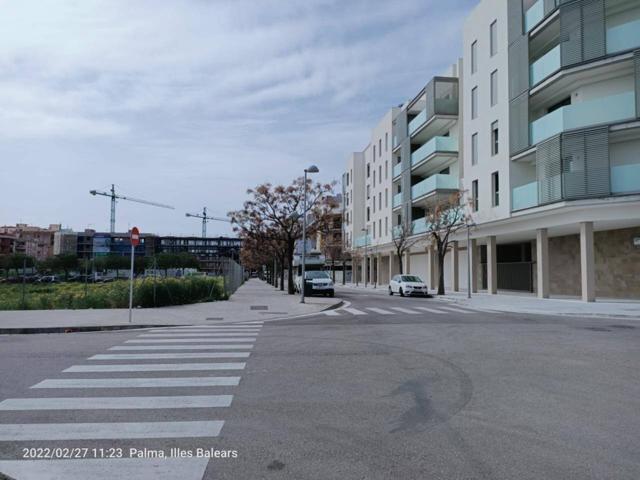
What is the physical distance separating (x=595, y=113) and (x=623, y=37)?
11.5 ft

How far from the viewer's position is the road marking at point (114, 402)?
19.8ft

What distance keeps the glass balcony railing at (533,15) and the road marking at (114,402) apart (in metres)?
27.9

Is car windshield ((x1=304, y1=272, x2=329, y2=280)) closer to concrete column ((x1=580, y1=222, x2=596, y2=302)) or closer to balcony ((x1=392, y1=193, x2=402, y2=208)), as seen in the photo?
concrete column ((x1=580, y1=222, x2=596, y2=302))

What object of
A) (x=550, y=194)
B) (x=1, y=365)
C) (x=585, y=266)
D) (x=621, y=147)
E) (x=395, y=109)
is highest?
(x=395, y=109)

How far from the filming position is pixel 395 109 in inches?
2131

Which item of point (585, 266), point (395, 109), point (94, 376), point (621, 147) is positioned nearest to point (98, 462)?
point (94, 376)

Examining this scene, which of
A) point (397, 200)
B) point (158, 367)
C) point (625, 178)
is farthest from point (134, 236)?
point (397, 200)

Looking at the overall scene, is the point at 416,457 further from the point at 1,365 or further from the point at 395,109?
the point at 395,109

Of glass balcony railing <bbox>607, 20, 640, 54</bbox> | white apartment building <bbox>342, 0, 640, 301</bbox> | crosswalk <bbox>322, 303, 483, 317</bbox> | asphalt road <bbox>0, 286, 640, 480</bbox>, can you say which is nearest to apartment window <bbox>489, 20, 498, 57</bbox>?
white apartment building <bbox>342, 0, 640, 301</bbox>

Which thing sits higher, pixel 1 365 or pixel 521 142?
pixel 521 142

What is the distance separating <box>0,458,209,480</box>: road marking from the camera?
4.08 m

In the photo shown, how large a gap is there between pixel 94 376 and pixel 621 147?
82.1ft

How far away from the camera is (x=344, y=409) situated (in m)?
5.96

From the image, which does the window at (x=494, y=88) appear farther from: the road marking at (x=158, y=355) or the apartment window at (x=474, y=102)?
the road marking at (x=158, y=355)
